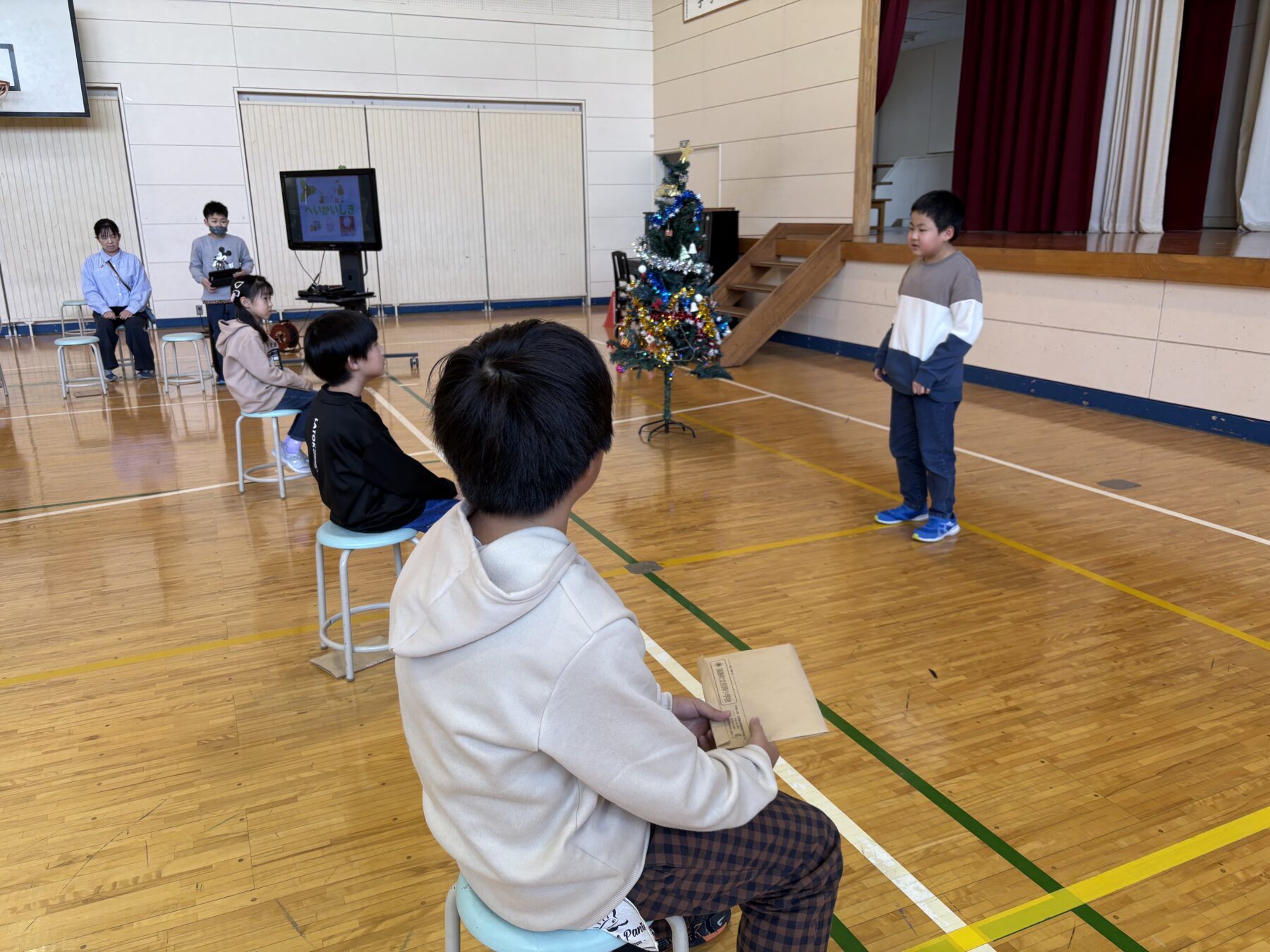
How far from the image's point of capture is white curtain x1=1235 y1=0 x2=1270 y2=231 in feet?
27.2

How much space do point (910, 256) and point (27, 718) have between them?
670 cm

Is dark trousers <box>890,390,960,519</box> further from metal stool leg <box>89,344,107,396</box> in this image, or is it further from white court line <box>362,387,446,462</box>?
metal stool leg <box>89,344,107,396</box>

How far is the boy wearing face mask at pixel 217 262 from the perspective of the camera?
308 inches

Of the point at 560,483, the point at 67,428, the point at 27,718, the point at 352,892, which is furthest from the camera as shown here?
the point at 67,428

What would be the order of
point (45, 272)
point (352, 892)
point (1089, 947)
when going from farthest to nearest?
point (45, 272)
point (352, 892)
point (1089, 947)

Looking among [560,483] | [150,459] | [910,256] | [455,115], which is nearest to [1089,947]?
[560,483]

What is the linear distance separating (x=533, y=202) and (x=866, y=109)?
5463 millimetres

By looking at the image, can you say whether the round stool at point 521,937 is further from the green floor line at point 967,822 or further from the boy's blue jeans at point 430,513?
the boy's blue jeans at point 430,513

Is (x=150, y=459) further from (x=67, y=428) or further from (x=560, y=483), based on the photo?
(x=560, y=483)

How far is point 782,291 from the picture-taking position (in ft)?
26.4

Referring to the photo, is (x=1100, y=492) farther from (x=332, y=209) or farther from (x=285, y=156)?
(x=285, y=156)

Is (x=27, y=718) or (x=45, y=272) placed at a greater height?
(x=45, y=272)

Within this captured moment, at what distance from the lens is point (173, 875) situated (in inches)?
74.8

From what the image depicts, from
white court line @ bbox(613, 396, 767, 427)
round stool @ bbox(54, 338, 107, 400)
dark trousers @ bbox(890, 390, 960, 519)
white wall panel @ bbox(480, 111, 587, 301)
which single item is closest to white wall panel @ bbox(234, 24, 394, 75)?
white wall panel @ bbox(480, 111, 587, 301)
